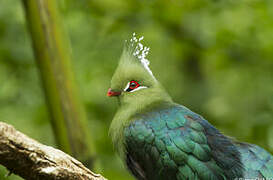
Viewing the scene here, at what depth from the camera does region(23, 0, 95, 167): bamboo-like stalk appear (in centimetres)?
289

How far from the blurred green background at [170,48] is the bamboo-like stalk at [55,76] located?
159cm

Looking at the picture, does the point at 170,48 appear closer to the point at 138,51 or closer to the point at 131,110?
the point at 138,51

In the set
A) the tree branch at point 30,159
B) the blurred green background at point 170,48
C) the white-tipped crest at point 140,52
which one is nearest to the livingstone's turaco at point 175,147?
the white-tipped crest at point 140,52

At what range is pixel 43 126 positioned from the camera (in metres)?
4.80

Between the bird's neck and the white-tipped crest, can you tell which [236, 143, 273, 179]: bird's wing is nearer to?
Answer: the bird's neck

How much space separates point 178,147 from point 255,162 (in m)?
0.64

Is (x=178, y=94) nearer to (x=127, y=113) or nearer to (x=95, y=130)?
(x=95, y=130)

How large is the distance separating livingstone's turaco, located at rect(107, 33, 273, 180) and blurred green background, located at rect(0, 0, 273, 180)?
1540 millimetres

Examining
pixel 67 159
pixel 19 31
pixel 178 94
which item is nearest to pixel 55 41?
pixel 67 159

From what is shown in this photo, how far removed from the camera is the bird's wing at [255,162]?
2762 mm

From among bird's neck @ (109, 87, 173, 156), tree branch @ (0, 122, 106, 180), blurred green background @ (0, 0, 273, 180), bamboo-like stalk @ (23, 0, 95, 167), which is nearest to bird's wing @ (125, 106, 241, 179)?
bird's neck @ (109, 87, 173, 156)

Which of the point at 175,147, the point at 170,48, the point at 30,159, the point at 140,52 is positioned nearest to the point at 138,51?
the point at 140,52

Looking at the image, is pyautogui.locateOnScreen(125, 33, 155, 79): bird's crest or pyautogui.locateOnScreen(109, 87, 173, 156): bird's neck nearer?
pyautogui.locateOnScreen(109, 87, 173, 156): bird's neck

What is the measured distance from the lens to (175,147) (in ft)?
8.78
